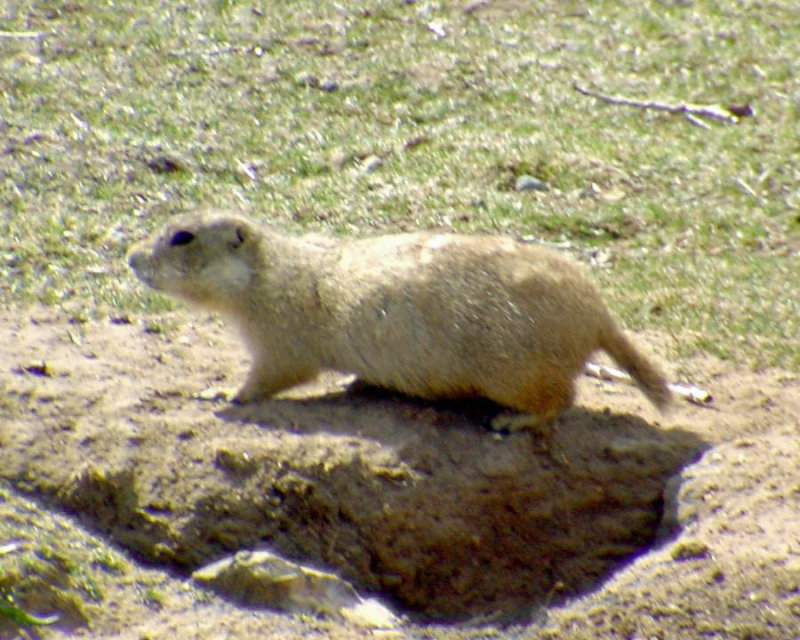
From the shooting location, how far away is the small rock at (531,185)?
8648 millimetres

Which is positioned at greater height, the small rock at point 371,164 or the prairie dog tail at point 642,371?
the prairie dog tail at point 642,371

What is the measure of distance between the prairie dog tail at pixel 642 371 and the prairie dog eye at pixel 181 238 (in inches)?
76.8

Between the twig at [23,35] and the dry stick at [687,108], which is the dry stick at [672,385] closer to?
the dry stick at [687,108]

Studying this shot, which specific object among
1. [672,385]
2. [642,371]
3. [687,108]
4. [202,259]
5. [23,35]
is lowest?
[672,385]

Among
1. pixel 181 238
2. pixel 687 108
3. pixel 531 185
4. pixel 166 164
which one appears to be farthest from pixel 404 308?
pixel 687 108

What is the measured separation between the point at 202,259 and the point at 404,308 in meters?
1.10

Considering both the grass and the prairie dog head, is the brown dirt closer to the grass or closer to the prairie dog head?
the prairie dog head

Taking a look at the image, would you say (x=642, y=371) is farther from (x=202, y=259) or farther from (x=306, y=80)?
(x=306, y=80)

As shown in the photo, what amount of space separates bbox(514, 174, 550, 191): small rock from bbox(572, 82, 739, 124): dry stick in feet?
5.65

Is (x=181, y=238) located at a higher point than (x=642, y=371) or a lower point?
higher

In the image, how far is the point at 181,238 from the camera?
579 cm

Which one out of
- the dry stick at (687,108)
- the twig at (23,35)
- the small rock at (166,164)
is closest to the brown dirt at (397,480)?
the small rock at (166,164)

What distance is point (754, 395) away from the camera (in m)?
5.87

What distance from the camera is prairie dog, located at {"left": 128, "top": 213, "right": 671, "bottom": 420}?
513 centimetres
